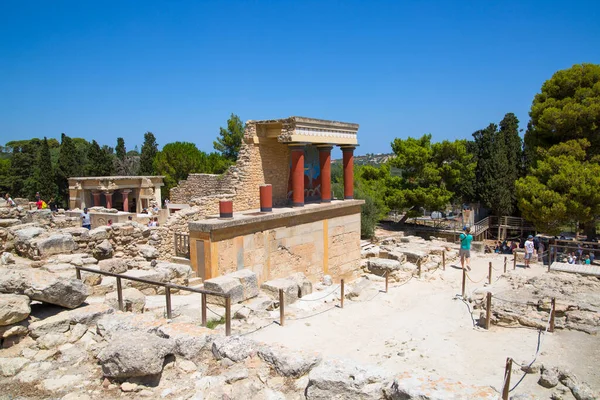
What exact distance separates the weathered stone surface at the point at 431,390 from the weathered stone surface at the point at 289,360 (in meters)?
1.05

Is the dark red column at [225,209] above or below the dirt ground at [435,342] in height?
above

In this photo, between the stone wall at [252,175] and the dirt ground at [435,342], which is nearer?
the dirt ground at [435,342]

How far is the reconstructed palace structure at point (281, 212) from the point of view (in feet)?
33.1

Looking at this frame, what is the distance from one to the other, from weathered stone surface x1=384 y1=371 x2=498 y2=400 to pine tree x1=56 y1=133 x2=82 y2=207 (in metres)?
39.1

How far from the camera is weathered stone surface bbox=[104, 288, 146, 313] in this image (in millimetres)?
7090

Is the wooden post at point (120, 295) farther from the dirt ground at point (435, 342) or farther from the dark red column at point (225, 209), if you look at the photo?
the dark red column at point (225, 209)

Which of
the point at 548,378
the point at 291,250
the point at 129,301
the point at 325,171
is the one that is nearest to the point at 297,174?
the point at 325,171

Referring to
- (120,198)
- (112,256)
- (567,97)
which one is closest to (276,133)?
(112,256)

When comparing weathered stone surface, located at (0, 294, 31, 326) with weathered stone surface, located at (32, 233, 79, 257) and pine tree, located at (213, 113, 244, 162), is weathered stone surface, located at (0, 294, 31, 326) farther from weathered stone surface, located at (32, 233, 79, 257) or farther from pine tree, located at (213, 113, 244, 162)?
pine tree, located at (213, 113, 244, 162)

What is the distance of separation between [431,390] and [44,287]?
4.84 meters

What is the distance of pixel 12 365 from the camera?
4.85 meters

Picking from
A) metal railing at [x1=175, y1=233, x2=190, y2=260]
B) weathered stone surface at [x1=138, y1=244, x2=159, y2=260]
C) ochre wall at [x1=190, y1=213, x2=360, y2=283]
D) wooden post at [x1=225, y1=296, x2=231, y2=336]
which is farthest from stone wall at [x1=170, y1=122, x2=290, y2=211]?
wooden post at [x1=225, y1=296, x2=231, y2=336]

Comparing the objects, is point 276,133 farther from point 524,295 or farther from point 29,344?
point 29,344

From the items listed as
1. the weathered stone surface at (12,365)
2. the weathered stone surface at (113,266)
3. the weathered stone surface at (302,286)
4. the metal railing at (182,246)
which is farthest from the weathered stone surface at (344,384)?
the metal railing at (182,246)
